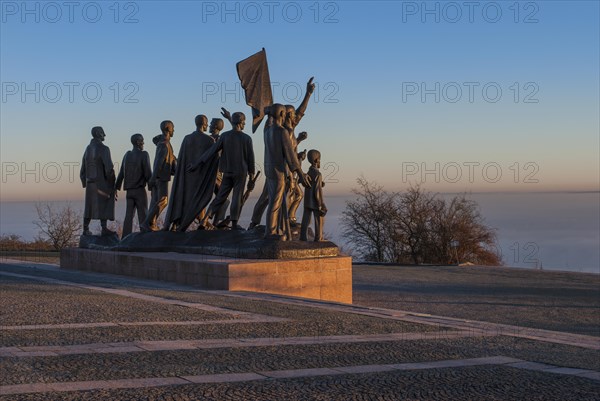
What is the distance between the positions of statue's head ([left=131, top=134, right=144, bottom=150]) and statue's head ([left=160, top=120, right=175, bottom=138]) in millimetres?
888

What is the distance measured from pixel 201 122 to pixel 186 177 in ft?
3.84

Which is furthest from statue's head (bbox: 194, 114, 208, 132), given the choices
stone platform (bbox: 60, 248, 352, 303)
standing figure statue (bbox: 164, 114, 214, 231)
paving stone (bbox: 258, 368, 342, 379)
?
paving stone (bbox: 258, 368, 342, 379)

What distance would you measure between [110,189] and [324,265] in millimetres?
7366

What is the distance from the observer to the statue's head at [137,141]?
63.4 feet

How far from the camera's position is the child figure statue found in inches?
629

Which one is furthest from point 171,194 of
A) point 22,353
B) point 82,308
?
point 22,353

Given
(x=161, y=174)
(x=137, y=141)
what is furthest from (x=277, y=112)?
Result: (x=137, y=141)

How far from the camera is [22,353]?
705 cm

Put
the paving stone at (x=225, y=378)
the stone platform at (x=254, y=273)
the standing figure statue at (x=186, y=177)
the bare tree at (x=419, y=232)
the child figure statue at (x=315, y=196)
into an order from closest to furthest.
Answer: the paving stone at (x=225, y=378) → the stone platform at (x=254, y=273) → the child figure statue at (x=315, y=196) → the standing figure statue at (x=186, y=177) → the bare tree at (x=419, y=232)

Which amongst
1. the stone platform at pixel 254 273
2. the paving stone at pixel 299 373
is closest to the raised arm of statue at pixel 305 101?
the stone platform at pixel 254 273

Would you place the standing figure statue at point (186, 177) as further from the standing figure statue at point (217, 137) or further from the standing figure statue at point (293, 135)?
the standing figure statue at point (293, 135)

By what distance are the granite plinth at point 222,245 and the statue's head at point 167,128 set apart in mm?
2184

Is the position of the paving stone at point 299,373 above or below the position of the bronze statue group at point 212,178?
below

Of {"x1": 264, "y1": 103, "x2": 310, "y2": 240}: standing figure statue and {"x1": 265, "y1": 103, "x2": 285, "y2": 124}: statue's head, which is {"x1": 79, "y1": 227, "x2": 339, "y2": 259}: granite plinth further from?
{"x1": 265, "y1": 103, "x2": 285, "y2": 124}: statue's head
